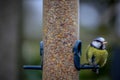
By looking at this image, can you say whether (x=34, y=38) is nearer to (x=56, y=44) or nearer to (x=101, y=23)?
(x=101, y=23)

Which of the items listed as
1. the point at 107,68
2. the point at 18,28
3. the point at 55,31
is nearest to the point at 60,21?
the point at 55,31

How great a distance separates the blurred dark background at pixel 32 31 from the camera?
507 cm

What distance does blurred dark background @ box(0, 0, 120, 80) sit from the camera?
5066 mm

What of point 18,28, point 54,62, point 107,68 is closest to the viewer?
point 54,62

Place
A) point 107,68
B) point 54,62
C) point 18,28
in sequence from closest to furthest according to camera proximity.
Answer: point 54,62, point 18,28, point 107,68

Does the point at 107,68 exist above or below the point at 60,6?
below

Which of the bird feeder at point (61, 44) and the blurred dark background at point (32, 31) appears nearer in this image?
the bird feeder at point (61, 44)

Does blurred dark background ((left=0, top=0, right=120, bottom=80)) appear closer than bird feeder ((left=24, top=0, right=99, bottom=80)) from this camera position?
No

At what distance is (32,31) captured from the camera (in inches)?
224

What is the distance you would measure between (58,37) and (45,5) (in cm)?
19

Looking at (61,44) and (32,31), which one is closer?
(61,44)

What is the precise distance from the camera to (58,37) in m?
4.12

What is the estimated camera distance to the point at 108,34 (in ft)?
18.6

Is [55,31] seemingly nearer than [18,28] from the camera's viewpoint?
Yes
